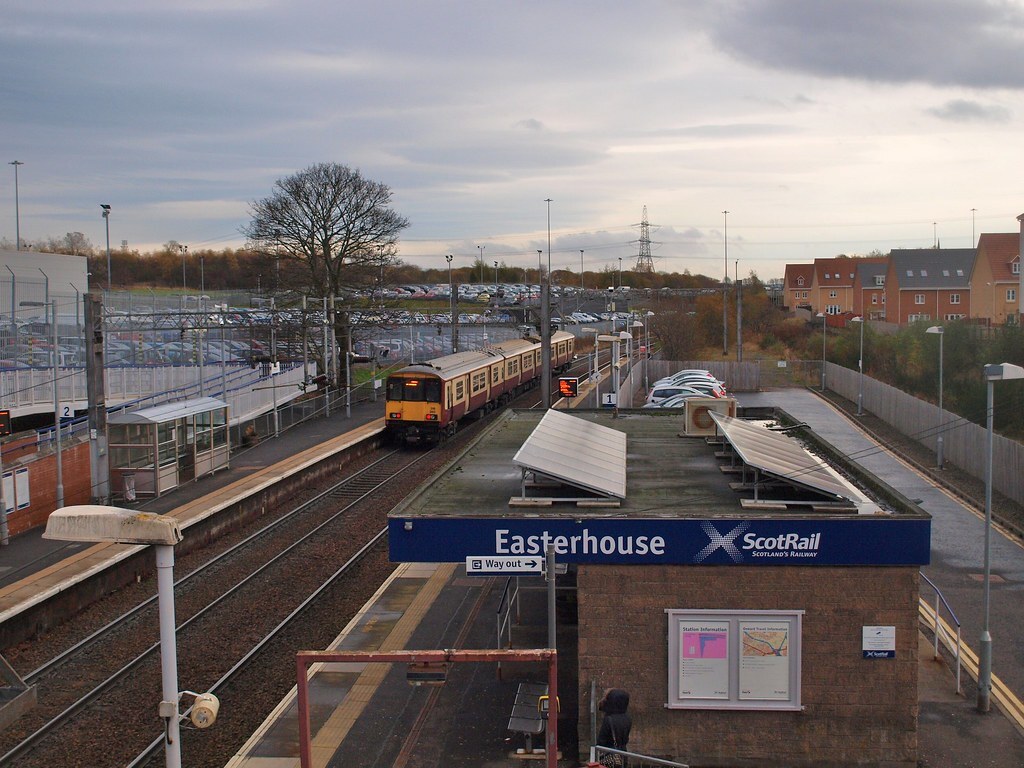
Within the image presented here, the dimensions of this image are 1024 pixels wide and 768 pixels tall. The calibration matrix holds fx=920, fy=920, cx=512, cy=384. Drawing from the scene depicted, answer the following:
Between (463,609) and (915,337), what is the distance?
1254 inches

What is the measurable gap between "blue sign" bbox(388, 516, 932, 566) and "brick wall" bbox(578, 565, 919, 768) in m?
0.16

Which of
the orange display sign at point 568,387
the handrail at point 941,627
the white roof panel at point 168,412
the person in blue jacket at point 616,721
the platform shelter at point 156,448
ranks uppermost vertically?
the orange display sign at point 568,387

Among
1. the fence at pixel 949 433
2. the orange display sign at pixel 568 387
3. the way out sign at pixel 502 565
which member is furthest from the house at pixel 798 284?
the way out sign at pixel 502 565

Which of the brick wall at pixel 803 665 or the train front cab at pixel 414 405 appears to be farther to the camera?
the train front cab at pixel 414 405

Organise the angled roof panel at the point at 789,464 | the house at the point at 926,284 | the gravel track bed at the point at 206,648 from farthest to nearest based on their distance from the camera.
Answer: the house at the point at 926,284 → the gravel track bed at the point at 206,648 → the angled roof panel at the point at 789,464

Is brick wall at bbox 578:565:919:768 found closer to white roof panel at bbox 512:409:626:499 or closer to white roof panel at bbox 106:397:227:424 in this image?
white roof panel at bbox 512:409:626:499

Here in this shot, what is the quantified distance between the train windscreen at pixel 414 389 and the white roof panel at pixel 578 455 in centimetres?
1463

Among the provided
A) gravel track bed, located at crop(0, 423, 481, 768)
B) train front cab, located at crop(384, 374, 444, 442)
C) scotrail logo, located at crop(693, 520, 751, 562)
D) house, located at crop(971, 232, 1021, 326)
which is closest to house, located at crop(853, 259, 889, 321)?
house, located at crop(971, 232, 1021, 326)

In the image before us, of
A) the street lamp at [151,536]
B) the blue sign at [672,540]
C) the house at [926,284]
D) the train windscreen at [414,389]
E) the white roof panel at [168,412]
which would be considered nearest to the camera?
the street lamp at [151,536]

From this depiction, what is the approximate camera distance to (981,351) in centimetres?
3144

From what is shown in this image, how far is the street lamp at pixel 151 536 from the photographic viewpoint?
5906mm

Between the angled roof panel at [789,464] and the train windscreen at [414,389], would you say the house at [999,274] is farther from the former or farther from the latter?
the angled roof panel at [789,464]

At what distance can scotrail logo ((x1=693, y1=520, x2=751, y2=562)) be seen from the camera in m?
8.34

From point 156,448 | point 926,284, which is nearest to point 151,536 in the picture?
point 156,448
